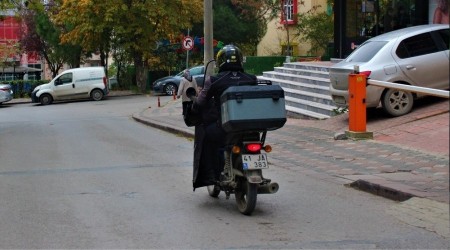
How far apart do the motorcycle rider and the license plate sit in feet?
2.19

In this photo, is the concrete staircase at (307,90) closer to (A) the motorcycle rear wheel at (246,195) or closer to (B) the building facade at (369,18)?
(B) the building facade at (369,18)

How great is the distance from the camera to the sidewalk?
25.3ft

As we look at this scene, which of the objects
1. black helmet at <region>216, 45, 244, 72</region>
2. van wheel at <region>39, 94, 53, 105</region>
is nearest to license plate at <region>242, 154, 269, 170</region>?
black helmet at <region>216, 45, 244, 72</region>

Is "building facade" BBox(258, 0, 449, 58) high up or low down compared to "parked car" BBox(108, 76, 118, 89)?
up

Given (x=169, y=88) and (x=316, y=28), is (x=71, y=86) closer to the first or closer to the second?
(x=169, y=88)

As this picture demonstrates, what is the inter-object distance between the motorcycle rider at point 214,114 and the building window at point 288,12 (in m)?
27.7

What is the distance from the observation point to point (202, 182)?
7.12 m

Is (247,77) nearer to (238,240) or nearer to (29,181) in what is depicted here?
(238,240)

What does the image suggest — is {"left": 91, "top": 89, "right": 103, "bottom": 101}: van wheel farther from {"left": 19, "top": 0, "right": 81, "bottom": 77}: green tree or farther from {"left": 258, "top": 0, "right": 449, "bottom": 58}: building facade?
{"left": 258, "top": 0, "right": 449, "bottom": 58}: building facade

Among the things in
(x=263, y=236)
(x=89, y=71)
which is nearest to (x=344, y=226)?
(x=263, y=236)

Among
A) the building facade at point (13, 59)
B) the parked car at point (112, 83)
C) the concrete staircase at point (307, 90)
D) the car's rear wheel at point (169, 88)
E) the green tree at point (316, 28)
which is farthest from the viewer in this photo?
the building facade at point (13, 59)

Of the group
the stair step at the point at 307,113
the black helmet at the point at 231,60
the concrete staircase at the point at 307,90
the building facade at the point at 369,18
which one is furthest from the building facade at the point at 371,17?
the black helmet at the point at 231,60

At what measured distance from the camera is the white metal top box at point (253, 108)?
600 cm

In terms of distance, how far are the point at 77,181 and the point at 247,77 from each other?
359cm
